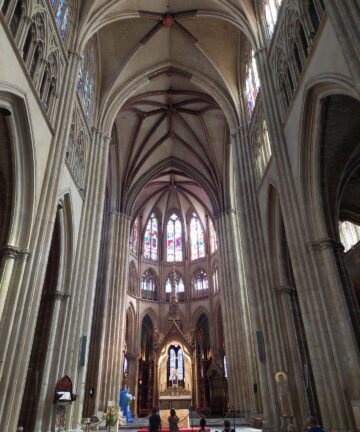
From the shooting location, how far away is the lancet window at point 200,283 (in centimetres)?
3397

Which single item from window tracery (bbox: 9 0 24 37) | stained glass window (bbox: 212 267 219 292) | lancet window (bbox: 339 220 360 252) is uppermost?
stained glass window (bbox: 212 267 219 292)

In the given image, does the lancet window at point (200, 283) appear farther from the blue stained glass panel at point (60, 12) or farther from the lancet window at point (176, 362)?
the blue stained glass panel at point (60, 12)

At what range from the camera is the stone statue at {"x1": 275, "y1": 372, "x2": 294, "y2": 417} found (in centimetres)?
1103

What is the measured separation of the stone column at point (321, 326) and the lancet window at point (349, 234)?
916 cm

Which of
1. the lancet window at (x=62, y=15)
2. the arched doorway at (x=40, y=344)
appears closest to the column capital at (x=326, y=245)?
the arched doorway at (x=40, y=344)

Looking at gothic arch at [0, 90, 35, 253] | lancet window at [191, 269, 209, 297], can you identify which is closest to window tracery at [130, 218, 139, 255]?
lancet window at [191, 269, 209, 297]

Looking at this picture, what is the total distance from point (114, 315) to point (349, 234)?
14333 millimetres

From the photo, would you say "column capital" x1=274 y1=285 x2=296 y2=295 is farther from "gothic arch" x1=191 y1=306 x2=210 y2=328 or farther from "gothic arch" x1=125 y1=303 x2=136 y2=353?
"gothic arch" x1=191 y1=306 x2=210 y2=328

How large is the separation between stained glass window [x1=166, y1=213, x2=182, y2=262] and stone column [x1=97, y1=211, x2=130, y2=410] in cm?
1077

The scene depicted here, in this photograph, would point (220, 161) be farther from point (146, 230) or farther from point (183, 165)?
point (146, 230)

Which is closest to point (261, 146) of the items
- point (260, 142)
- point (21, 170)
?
point (260, 142)

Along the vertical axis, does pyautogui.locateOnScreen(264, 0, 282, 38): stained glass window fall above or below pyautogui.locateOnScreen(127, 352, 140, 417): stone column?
above

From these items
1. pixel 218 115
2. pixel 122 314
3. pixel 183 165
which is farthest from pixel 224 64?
pixel 122 314

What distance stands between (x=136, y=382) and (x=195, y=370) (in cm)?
460
